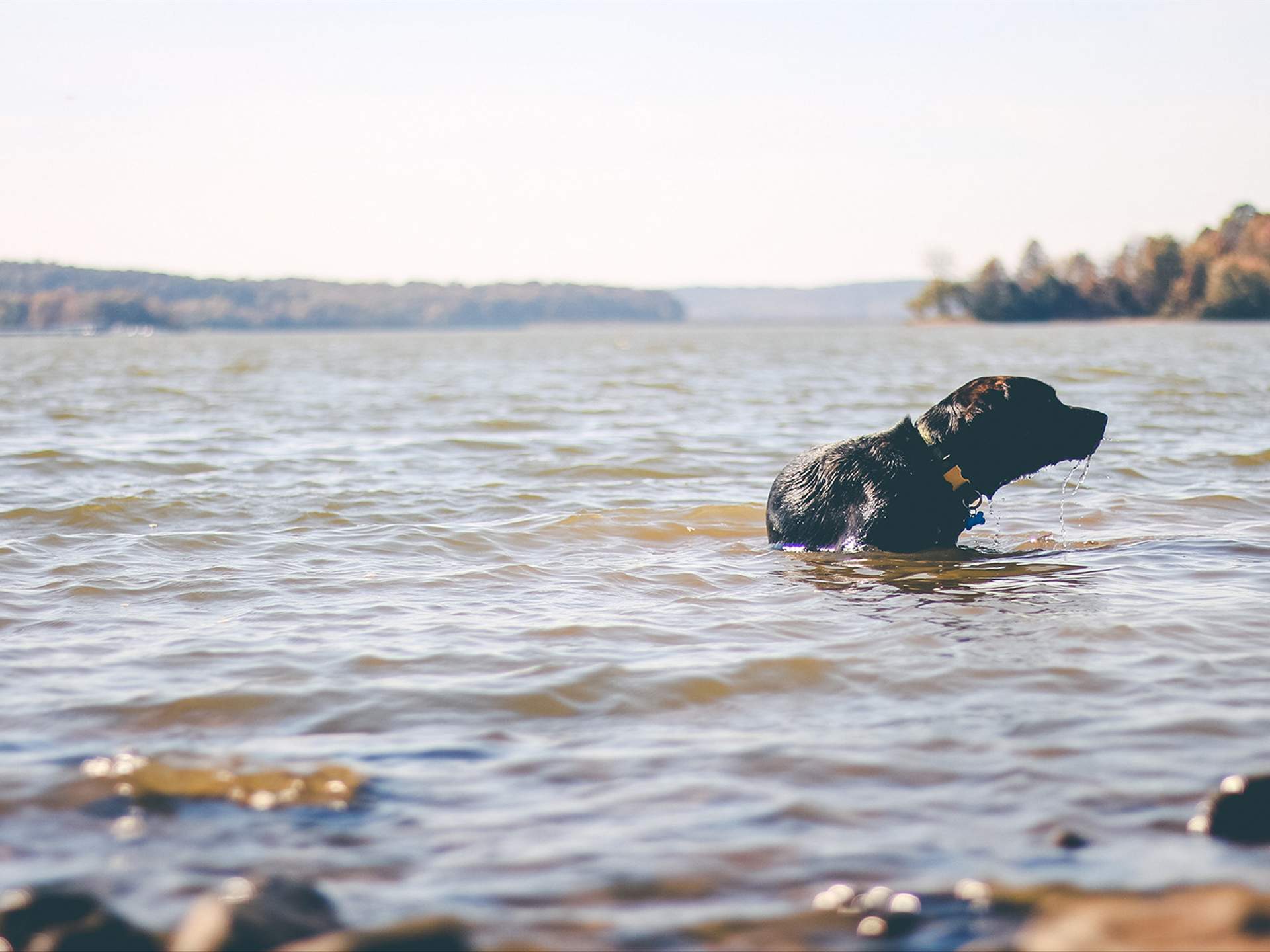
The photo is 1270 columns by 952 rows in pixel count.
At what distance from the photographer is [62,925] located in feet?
11.6

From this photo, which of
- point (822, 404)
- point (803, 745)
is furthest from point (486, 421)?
point (803, 745)

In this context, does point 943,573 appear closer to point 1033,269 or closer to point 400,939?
point 400,939

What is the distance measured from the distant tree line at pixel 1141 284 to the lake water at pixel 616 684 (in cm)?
11935

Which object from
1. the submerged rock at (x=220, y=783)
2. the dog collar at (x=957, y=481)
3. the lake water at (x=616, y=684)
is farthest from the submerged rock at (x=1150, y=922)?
the dog collar at (x=957, y=481)

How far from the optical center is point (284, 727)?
17.3ft

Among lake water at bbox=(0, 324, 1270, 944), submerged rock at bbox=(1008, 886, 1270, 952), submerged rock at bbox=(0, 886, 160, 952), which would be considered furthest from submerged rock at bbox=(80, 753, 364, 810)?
submerged rock at bbox=(1008, 886, 1270, 952)

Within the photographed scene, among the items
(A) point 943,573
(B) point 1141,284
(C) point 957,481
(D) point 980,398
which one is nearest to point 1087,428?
(D) point 980,398

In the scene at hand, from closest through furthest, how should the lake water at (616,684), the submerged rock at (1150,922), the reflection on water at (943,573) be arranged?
the submerged rock at (1150,922) < the lake water at (616,684) < the reflection on water at (943,573)

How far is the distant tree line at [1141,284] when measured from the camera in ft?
396

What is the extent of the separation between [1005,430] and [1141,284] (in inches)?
5524

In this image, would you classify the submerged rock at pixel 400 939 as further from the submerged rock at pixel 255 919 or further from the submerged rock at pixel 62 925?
the submerged rock at pixel 62 925

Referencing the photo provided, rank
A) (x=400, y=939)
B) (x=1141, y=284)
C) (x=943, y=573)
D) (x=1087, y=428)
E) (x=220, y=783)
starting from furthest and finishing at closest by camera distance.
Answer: (x=1141, y=284), (x=1087, y=428), (x=943, y=573), (x=220, y=783), (x=400, y=939)

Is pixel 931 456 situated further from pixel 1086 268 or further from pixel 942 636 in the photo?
pixel 1086 268

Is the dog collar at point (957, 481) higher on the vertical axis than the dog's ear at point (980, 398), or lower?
lower
